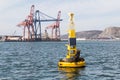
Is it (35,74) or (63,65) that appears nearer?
(35,74)

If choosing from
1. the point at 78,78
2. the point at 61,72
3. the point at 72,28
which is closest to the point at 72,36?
the point at 72,28

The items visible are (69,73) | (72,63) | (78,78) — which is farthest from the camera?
(72,63)

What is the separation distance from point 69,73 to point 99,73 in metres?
3.44

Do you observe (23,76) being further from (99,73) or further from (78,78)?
(99,73)

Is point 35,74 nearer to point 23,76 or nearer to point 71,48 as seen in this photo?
point 23,76

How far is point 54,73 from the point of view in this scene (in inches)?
1652

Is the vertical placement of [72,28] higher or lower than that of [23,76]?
higher

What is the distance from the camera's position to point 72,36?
150 feet

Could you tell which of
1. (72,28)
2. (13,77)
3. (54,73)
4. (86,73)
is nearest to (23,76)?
(13,77)

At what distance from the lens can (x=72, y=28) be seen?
46.3 metres

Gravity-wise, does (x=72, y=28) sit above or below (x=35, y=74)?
above

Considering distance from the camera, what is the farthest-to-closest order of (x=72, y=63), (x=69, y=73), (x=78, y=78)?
1. (x=72, y=63)
2. (x=69, y=73)
3. (x=78, y=78)

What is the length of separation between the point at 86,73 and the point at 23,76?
7150 mm

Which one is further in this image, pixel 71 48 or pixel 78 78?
pixel 71 48
